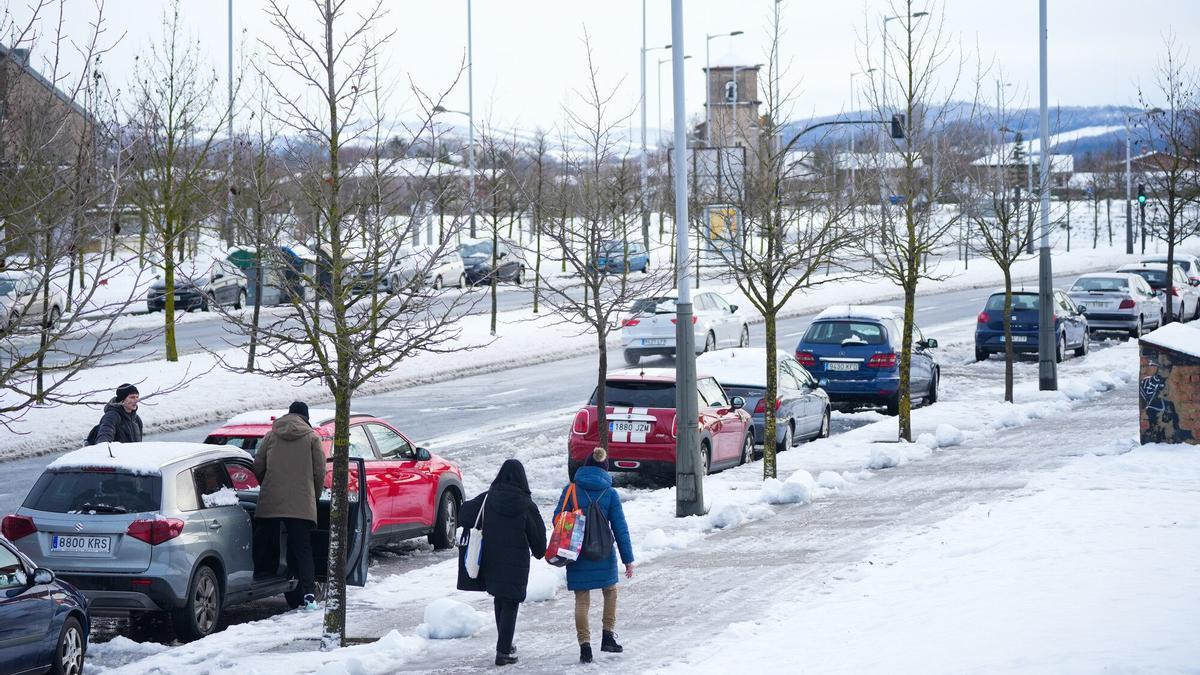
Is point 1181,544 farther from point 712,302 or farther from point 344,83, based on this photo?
point 712,302

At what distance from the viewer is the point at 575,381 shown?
94.2ft

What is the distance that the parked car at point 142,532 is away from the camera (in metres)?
10.1

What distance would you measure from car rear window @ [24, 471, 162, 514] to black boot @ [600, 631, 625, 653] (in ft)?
11.7

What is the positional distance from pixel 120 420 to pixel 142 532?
3666mm

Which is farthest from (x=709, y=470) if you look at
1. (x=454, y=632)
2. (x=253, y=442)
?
(x=454, y=632)

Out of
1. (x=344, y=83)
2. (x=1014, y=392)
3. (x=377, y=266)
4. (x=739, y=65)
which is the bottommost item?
(x=1014, y=392)

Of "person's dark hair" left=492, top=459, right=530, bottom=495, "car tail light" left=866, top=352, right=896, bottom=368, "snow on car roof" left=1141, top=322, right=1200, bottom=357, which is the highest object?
"snow on car roof" left=1141, top=322, right=1200, bottom=357

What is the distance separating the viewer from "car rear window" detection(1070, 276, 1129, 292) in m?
36.3

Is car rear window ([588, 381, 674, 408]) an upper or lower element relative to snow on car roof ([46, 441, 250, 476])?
lower

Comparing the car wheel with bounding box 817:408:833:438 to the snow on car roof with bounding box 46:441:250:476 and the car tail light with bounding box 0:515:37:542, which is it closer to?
the snow on car roof with bounding box 46:441:250:476

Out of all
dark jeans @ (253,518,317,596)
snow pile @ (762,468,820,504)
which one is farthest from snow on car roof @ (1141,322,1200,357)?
dark jeans @ (253,518,317,596)

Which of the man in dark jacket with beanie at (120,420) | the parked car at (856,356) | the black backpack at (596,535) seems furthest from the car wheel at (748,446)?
the black backpack at (596,535)

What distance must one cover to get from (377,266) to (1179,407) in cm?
1098

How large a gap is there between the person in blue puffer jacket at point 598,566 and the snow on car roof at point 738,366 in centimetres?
1066
